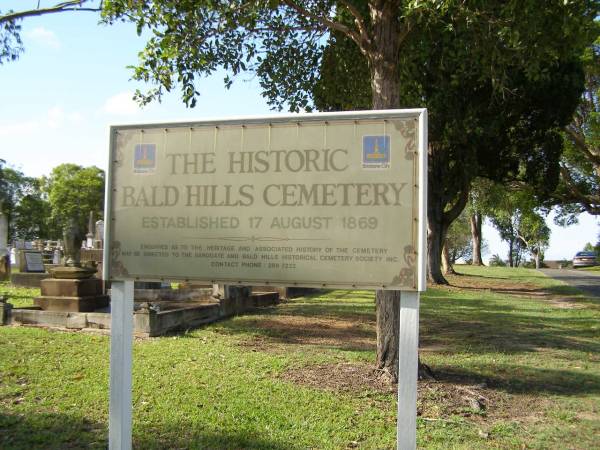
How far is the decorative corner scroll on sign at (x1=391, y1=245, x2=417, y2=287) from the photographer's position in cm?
358

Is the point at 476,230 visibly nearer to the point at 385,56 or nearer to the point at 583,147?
the point at 583,147

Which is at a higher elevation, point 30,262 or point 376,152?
point 376,152

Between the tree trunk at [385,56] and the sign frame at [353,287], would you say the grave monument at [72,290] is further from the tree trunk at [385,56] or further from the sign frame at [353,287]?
the tree trunk at [385,56]

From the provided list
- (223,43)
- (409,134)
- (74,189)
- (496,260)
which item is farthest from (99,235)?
(496,260)

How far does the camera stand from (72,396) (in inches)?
218

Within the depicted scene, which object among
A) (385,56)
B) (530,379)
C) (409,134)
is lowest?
(530,379)

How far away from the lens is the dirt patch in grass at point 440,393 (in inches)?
211

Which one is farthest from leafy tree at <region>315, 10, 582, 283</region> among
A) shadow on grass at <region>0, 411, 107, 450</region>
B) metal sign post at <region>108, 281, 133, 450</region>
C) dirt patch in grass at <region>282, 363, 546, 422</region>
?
shadow on grass at <region>0, 411, 107, 450</region>

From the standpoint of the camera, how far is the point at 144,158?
4105 mm

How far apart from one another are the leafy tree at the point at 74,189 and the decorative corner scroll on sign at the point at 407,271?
65356 mm

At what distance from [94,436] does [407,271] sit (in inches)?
118

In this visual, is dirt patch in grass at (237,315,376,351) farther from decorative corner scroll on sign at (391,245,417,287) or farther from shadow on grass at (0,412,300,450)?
decorative corner scroll on sign at (391,245,417,287)

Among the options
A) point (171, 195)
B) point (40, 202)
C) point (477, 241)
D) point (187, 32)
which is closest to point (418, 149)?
point (171, 195)

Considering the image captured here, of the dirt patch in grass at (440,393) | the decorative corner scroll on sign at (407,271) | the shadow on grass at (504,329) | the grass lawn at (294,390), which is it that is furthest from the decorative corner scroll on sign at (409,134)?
the shadow on grass at (504,329)
